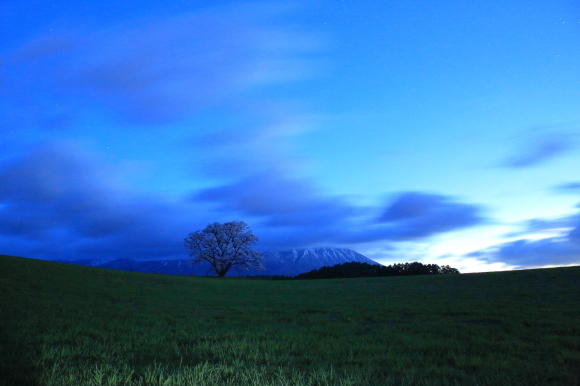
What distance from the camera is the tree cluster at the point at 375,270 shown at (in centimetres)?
6047

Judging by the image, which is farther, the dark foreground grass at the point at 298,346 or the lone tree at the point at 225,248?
the lone tree at the point at 225,248

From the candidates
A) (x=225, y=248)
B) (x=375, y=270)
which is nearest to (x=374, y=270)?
(x=375, y=270)

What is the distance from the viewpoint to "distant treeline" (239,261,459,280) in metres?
60.5

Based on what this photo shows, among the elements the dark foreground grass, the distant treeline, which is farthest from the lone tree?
the dark foreground grass

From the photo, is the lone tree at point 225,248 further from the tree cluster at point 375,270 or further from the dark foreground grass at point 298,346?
the dark foreground grass at point 298,346

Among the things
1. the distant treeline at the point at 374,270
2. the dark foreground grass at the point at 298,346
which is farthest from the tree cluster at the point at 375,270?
the dark foreground grass at the point at 298,346

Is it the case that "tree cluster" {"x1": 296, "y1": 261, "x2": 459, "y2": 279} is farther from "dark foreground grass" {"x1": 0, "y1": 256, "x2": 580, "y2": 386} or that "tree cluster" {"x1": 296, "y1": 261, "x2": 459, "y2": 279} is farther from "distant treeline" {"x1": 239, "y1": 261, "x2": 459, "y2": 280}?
"dark foreground grass" {"x1": 0, "y1": 256, "x2": 580, "y2": 386}

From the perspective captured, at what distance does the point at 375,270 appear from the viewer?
6581cm

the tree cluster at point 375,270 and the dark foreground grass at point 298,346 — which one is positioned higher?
the tree cluster at point 375,270

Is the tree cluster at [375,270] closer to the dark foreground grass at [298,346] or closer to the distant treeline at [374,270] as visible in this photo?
the distant treeline at [374,270]

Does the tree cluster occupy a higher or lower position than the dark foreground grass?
higher

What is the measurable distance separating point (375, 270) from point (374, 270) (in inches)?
9.2

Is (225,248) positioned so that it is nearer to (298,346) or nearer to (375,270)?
(375,270)

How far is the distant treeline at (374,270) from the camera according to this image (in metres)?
60.5
